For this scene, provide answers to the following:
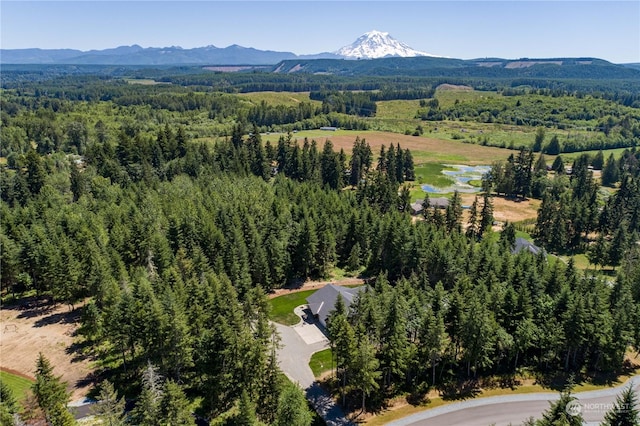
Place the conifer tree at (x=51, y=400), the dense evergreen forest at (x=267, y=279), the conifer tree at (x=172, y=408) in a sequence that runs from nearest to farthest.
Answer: the conifer tree at (x=172, y=408) < the conifer tree at (x=51, y=400) < the dense evergreen forest at (x=267, y=279)

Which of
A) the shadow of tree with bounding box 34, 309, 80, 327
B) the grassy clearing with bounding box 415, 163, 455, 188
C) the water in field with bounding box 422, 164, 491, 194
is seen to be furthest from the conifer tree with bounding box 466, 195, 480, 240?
the shadow of tree with bounding box 34, 309, 80, 327

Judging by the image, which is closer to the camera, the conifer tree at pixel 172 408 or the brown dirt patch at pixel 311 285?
the conifer tree at pixel 172 408

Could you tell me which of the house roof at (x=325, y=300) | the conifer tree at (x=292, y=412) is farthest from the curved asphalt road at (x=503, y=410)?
the house roof at (x=325, y=300)

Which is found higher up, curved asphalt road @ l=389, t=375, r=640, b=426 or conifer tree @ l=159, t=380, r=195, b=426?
conifer tree @ l=159, t=380, r=195, b=426

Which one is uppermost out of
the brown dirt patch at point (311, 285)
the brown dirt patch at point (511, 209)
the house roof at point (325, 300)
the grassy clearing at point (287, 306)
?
the house roof at point (325, 300)

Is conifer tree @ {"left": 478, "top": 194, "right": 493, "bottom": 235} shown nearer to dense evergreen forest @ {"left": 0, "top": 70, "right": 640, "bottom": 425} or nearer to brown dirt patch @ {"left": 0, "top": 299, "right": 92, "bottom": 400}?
dense evergreen forest @ {"left": 0, "top": 70, "right": 640, "bottom": 425}

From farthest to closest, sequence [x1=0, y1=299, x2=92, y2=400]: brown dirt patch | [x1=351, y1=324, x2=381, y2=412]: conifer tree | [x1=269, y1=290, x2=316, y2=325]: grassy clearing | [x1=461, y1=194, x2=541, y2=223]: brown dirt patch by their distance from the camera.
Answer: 1. [x1=461, y1=194, x2=541, y2=223]: brown dirt patch
2. [x1=269, y1=290, x2=316, y2=325]: grassy clearing
3. [x1=0, y1=299, x2=92, y2=400]: brown dirt patch
4. [x1=351, y1=324, x2=381, y2=412]: conifer tree

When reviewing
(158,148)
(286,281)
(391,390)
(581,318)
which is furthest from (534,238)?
(158,148)

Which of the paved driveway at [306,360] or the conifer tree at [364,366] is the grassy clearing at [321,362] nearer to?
the paved driveway at [306,360]
